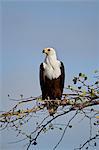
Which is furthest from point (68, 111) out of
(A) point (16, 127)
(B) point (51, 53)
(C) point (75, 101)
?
(B) point (51, 53)

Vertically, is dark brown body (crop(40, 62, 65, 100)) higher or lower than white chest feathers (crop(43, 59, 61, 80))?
lower

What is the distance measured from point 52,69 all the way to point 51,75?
4 cm

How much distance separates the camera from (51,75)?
71.4 inches

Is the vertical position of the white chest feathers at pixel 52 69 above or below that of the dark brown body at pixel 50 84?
above

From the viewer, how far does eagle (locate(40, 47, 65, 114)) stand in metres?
1.79

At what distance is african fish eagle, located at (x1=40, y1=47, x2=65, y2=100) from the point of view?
→ 1.79m

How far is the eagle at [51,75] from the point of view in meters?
1.79

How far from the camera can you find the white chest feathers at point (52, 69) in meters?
1.79

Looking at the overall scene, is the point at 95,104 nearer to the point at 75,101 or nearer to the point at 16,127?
the point at 75,101

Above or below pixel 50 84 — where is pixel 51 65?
above

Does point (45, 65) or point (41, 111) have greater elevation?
point (45, 65)

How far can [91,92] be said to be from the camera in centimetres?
70

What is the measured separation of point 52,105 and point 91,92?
241 mm

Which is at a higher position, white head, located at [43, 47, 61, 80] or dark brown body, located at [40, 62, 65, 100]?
white head, located at [43, 47, 61, 80]
